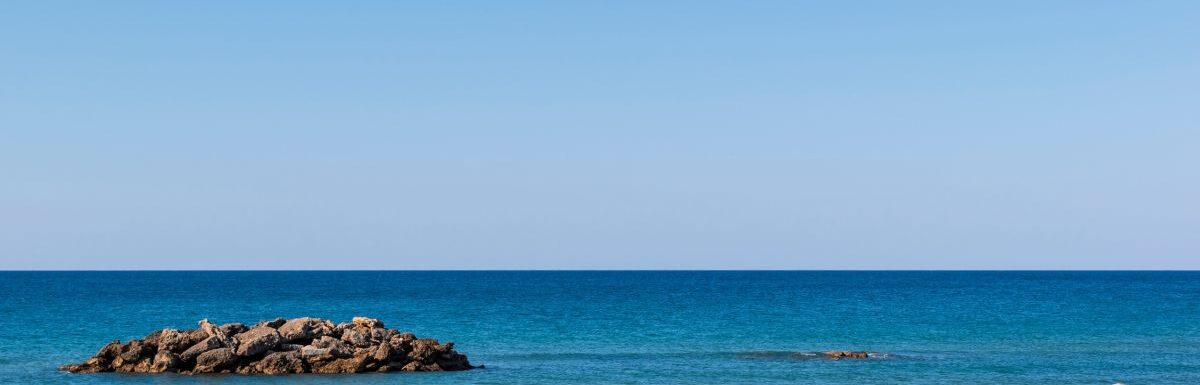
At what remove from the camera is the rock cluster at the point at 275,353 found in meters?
48.2

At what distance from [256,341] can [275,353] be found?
0.87 metres

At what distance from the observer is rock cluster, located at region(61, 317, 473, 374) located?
48188 millimetres

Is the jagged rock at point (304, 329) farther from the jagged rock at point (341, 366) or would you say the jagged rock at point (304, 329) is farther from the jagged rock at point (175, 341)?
the jagged rock at point (175, 341)

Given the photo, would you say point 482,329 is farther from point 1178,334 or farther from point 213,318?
point 1178,334

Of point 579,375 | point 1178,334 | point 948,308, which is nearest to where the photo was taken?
point 579,375

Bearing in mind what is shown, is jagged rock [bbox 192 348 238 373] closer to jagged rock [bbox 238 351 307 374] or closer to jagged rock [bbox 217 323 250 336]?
jagged rock [bbox 238 351 307 374]

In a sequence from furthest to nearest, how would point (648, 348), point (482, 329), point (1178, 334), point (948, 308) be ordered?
1. point (948, 308)
2. point (482, 329)
3. point (1178, 334)
4. point (648, 348)

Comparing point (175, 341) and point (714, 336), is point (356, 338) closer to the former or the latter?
point (175, 341)

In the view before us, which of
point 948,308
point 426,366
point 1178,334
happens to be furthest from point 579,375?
point 948,308

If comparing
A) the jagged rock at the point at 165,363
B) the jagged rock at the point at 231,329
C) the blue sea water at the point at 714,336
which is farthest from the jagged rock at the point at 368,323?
the jagged rock at the point at 165,363

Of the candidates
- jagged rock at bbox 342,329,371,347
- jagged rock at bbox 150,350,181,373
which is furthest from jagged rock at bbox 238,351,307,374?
jagged rock at bbox 150,350,181,373

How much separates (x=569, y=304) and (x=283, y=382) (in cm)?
6784

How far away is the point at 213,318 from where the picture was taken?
9681 cm

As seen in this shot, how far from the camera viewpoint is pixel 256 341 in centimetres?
4841
